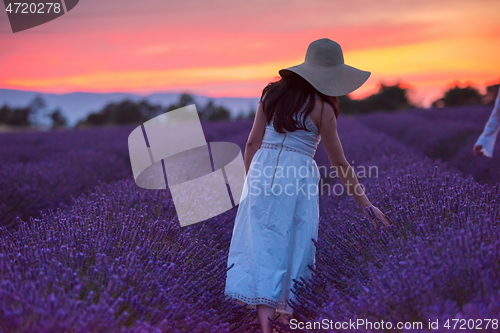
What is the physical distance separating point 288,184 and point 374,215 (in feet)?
1.44

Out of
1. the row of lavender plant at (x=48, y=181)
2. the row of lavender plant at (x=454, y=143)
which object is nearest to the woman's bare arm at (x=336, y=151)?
the row of lavender plant at (x=48, y=181)

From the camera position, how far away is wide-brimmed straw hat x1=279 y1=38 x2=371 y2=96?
220cm

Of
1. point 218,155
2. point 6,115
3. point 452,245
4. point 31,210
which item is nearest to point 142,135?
point 218,155

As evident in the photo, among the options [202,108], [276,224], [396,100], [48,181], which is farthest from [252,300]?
[396,100]

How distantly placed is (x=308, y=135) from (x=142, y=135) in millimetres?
3510

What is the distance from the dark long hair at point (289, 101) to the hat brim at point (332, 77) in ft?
0.21

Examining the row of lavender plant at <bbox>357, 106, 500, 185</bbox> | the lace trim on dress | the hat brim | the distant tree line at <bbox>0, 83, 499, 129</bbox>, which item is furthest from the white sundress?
the distant tree line at <bbox>0, 83, 499, 129</bbox>

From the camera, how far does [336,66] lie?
7.57 ft

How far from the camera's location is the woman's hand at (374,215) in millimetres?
2150

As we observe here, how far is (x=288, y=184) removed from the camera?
2332mm

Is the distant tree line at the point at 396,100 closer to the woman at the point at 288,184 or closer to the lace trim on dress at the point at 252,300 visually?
the woman at the point at 288,184

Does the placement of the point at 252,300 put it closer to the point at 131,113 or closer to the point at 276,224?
the point at 276,224

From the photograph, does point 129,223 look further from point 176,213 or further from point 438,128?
point 438,128
